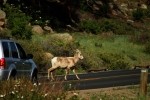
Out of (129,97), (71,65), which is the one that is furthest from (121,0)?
(129,97)

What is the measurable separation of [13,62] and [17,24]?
1099 inches

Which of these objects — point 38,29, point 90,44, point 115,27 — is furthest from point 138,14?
point 90,44

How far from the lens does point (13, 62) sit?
1919 cm

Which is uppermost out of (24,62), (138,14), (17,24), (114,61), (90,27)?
(24,62)

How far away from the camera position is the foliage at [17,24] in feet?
149

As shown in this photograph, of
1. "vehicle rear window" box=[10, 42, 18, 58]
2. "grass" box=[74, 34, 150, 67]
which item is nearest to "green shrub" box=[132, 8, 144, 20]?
"grass" box=[74, 34, 150, 67]

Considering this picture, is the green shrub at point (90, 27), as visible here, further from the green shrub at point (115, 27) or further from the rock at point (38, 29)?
the rock at point (38, 29)

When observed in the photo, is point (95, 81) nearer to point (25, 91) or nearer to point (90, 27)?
point (25, 91)

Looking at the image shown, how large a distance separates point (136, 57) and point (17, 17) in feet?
33.1

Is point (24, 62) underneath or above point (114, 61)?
above

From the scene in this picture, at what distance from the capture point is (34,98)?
49.9 feet

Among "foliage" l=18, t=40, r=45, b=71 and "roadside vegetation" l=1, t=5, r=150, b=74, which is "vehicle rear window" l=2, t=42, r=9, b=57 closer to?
"foliage" l=18, t=40, r=45, b=71

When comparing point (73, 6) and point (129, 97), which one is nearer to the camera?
point (129, 97)

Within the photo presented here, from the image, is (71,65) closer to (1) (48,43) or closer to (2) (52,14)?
(1) (48,43)
